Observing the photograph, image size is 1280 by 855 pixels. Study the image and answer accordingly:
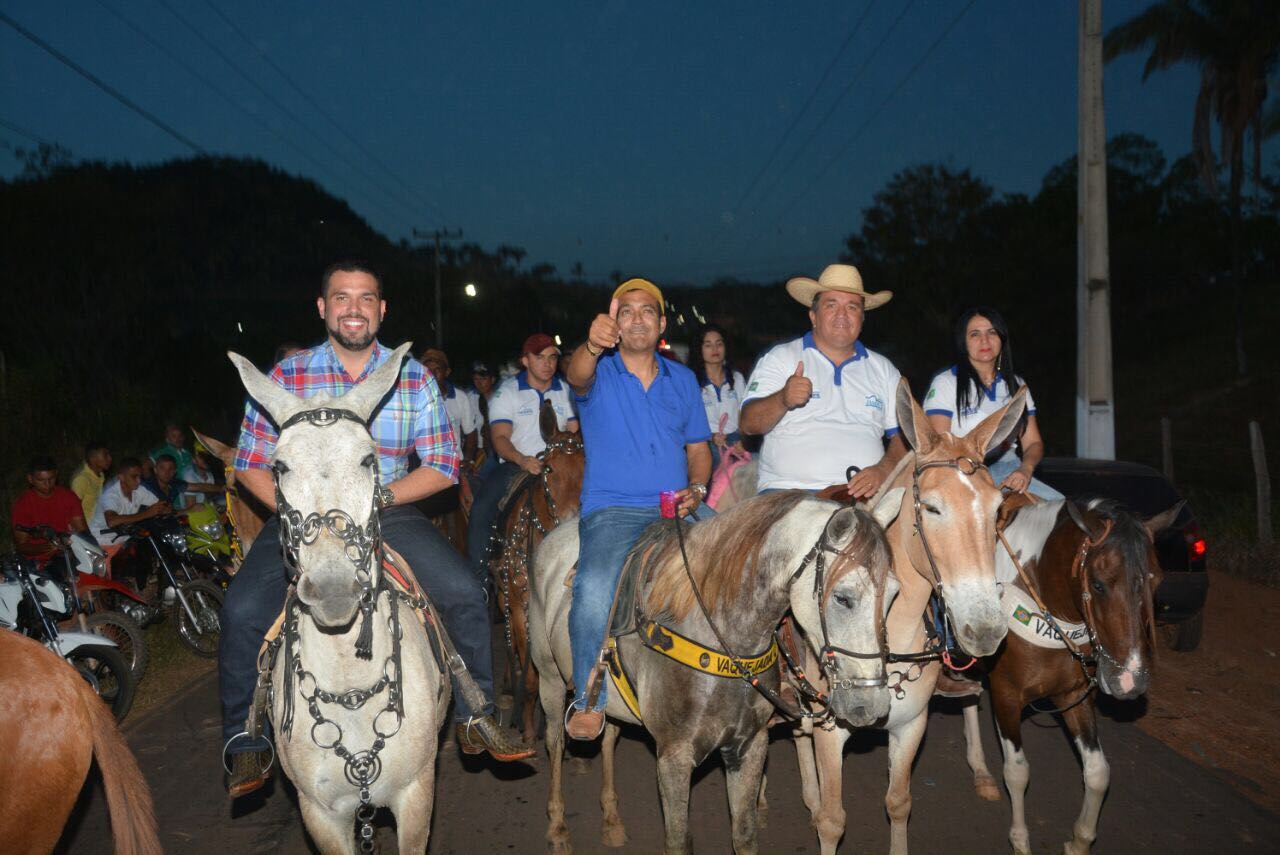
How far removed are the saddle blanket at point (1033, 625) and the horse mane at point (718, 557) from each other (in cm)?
180

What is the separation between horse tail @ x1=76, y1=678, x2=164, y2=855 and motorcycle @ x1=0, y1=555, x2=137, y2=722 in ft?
14.6

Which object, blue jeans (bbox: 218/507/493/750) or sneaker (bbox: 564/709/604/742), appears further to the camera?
sneaker (bbox: 564/709/604/742)

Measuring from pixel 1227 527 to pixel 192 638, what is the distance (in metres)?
13.1

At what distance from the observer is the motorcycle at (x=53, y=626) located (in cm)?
747

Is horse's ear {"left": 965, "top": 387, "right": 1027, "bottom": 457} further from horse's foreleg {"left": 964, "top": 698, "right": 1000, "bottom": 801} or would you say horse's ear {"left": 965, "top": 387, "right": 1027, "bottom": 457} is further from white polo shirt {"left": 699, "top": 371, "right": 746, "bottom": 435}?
white polo shirt {"left": 699, "top": 371, "right": 746, "bottom": 435}

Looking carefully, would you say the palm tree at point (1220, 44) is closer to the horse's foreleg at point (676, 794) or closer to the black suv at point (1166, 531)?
the black suv at point (1166, 531)

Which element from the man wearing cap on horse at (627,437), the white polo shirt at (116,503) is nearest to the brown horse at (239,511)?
the man wearing cap on horse at (627,437)

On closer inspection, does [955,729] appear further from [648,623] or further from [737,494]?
[648,623]

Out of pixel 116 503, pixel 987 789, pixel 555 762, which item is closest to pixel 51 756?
pixel 555 762

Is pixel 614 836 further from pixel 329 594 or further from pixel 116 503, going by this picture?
pixel 116 503

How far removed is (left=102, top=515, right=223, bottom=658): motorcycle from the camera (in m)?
9.82

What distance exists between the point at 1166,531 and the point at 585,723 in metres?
5.79

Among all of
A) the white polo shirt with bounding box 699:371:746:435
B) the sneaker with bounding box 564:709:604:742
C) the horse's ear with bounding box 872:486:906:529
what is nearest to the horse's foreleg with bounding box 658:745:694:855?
the sneaker with bounding box 564:709:604:742

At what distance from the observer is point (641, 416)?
4699mm
